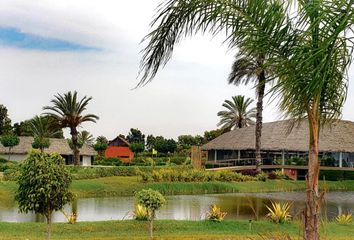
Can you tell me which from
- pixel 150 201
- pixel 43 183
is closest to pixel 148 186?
pixel 150 201

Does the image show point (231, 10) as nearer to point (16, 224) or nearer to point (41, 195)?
point (41, 195)

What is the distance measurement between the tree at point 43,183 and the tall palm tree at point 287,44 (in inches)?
254

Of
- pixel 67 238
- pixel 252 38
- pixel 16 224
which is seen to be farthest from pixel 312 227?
pixel 16 224

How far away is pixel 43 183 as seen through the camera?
12633 mm

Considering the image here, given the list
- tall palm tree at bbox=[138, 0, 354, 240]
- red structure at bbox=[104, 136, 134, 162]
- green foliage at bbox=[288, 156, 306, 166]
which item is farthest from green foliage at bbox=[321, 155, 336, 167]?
tall palm tree at bbox=[138, 0, 354, 240]

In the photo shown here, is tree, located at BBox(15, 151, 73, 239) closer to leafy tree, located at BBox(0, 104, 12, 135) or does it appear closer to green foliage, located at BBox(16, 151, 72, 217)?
green foliage, located at BBox(16, 151, 72, 217)

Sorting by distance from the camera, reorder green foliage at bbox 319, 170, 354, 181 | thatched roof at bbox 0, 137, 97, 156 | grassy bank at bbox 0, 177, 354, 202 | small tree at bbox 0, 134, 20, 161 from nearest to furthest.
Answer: grassy bank at bbox 0, 177, 354, 202
green foliage at bbox 319, 170, 354, 181
small tree at bbox 0, 134, 20, 161
thatched roof at bbox 0, 137, 97, 156

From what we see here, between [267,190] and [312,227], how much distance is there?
34.7 meters

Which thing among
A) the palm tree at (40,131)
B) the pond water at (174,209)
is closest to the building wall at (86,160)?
the palm tree at (40,131)

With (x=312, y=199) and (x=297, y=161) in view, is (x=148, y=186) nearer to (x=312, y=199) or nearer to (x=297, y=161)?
(x=297, y=161)

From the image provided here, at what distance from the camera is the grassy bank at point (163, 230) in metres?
14.9

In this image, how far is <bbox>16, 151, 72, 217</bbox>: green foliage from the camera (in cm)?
1266

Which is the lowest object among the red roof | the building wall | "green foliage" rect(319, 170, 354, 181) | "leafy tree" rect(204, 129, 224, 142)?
"green foliage" rect(319, 170, 354, 181)

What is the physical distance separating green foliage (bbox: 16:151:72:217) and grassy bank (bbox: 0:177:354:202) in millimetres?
16047
